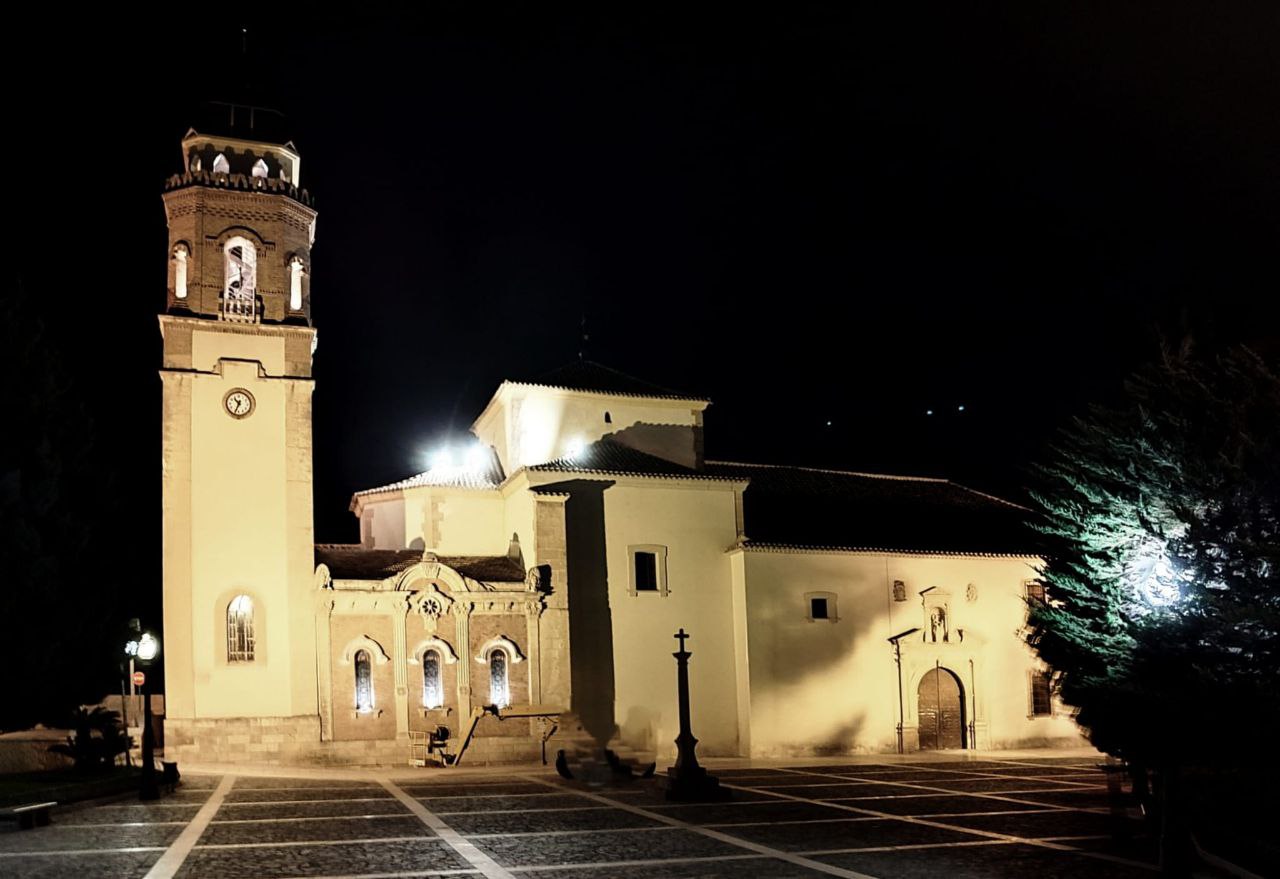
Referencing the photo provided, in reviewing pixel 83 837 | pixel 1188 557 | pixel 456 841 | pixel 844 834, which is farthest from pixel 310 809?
pixel 1188 557

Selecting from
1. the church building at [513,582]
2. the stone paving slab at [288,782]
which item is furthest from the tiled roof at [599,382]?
the stone paving slab at [288,782]

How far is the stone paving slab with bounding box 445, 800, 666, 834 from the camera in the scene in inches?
669

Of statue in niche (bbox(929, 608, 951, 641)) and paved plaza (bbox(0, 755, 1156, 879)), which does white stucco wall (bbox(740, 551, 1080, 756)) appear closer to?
statue in niche (bbox(929, 608, 951, 641))

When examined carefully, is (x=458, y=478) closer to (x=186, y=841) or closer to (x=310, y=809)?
(x=310, y=809)

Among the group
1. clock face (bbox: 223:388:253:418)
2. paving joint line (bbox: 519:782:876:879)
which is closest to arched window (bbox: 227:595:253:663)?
clock face (bbox: 223:388:253:418)

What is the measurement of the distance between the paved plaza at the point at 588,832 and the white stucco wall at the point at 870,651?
864cm

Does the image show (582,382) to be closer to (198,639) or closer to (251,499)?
(251,499)

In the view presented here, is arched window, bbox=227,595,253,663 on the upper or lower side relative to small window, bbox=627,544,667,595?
lower

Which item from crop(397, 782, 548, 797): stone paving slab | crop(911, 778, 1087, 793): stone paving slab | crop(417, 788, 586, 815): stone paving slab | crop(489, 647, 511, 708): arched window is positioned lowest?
crop(911, 778, 1087, 793): stone paving slab

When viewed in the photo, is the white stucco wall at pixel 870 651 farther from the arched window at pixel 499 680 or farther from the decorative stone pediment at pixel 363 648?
the decorative stone pediment at pixel 363 648

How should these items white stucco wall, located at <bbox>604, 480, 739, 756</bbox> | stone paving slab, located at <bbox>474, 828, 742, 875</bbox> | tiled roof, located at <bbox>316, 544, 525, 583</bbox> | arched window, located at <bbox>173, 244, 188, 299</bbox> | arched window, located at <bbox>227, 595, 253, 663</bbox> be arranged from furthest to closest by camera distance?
white stucco wall, located at <bbox>604, 480, 739, 756</bbox>, arched window, located at <bbox>173, 244, 188, 299</bbox>, tiled roof, located at <bbox>316, 544, 525, 583</bbox>, arched window, located at <bbox>227, 595, 253, 663</bbox>, stone paving slab, located at <bbox>474, 828, 742, 875</bbox>

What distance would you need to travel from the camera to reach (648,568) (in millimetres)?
33938

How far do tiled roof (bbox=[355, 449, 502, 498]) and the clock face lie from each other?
510 cm

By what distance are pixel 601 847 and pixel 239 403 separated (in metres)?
20.1
